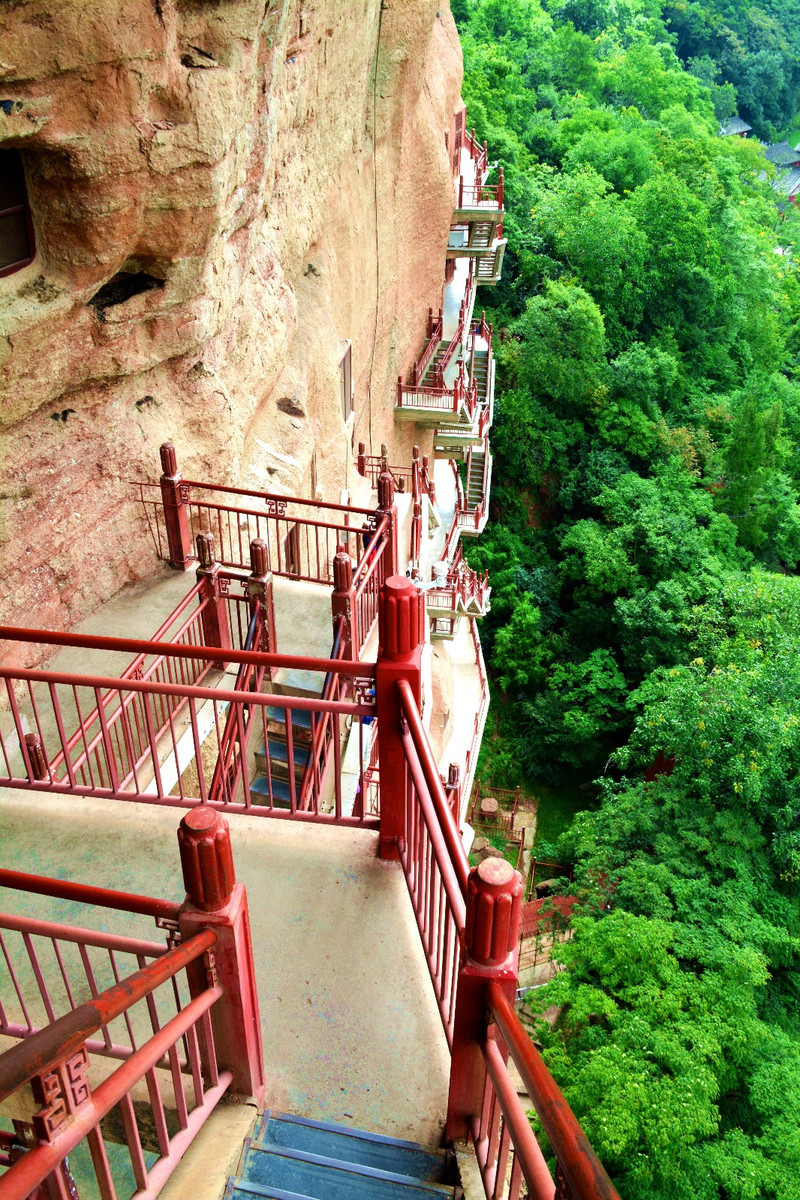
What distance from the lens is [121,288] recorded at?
28.6ft

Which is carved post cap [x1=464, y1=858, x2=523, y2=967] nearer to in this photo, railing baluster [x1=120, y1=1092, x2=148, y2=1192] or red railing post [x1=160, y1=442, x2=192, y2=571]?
railing baluster [x1=120, y1=1092, x2=148, y2=1192]

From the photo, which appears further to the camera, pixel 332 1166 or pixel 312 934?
pixel 312 934

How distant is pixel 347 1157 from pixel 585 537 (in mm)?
23689

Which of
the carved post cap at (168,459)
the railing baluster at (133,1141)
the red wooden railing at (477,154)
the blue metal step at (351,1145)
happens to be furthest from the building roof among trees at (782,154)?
the railing baluster at (133,1141)

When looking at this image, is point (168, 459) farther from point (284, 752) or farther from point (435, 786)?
point (435, 786)

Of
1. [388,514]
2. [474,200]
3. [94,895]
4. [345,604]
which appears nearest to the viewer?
[94,895]

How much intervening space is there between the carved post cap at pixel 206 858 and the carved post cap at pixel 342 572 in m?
4.78

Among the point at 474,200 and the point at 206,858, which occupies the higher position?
the point at 206,858

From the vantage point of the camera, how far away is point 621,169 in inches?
1372

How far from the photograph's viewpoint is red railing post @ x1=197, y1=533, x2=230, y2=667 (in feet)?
26.2

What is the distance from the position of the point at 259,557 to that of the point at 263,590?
1.26ft

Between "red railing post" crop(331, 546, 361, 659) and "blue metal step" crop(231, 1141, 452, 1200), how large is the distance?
16.4 ft

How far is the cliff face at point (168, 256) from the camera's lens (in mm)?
6879

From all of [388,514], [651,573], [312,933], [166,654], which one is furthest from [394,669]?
[651,573]
